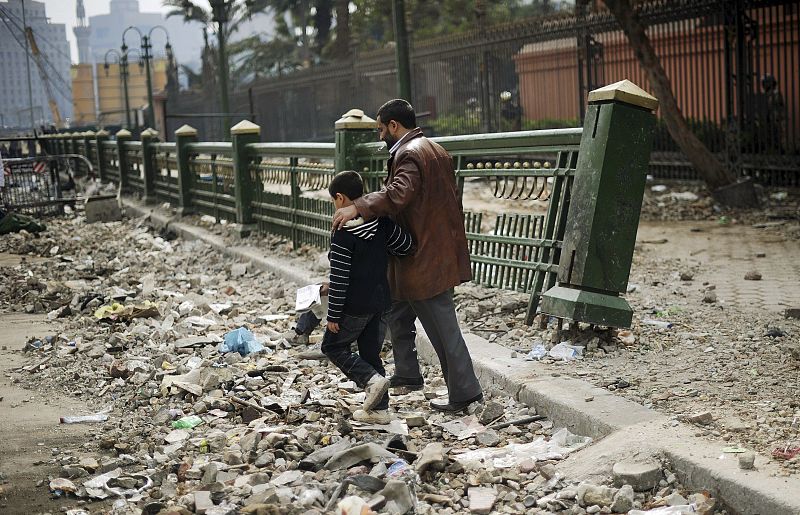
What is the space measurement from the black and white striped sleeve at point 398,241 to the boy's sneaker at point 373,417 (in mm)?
868

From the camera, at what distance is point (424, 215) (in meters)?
5.14

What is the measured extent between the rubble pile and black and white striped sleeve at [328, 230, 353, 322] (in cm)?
65

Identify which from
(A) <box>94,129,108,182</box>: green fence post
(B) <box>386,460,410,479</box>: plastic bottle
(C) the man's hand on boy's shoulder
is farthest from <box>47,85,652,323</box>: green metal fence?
(A) <box>94,129,108,182</box>: green fence post

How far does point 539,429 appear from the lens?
16.3ft

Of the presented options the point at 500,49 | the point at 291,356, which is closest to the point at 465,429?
the point at 291,356

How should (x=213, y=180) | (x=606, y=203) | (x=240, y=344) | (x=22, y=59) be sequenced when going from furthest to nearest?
(x=22, y=59) → (x=213, y=180) → (x=240, y=344) → (x=606, y=203)

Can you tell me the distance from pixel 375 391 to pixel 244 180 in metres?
7.69

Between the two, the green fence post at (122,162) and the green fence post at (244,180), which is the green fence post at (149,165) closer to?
the green fence post at (122,162)

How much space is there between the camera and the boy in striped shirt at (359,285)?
16.5ft

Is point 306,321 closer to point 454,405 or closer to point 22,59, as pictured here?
point 454,405

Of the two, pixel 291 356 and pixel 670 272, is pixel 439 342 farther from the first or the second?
Result: pixel 670 272

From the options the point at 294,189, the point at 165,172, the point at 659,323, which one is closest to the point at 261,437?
the point at 659,323

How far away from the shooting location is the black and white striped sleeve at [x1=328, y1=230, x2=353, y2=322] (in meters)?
5.03

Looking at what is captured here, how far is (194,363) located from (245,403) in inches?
50.5
